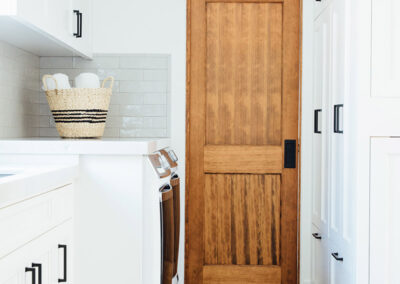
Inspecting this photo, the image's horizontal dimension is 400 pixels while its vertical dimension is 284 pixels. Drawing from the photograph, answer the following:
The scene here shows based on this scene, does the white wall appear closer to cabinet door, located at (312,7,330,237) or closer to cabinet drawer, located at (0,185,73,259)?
cabinet door, located at (312,7,330,237)

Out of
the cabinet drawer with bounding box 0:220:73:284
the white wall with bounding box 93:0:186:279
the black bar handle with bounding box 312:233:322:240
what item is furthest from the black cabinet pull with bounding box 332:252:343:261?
the cabinet drawer with bounding box 0:220:73:284

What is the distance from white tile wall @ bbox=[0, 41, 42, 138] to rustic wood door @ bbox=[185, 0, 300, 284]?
3.12 ft

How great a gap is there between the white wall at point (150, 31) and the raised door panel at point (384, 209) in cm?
126

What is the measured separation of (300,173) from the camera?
297cm

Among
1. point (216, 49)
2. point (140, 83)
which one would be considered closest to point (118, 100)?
point (140, 83)

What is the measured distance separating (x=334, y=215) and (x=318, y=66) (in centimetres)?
92

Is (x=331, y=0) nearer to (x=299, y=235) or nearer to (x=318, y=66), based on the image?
(x=318, y=66)

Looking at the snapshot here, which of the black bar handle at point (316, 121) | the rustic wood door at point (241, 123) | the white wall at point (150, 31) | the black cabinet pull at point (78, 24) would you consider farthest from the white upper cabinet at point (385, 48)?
the black cabinet pull at point (78, 24)

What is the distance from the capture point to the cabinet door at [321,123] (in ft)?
8.59

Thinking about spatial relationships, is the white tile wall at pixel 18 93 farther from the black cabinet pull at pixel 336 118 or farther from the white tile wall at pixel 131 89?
the black cabinet pull at pixel 336 118

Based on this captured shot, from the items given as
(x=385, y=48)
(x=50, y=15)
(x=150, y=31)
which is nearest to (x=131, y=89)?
(x=150, y=31)

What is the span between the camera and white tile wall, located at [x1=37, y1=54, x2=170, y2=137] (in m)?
2.98

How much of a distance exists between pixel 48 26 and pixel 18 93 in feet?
2.25

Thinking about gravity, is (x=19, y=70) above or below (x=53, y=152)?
above
